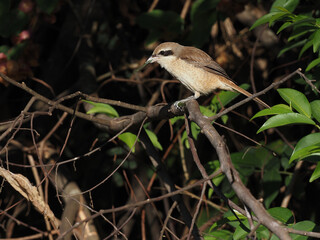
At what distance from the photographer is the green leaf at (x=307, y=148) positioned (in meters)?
1.90

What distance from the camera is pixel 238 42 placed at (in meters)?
4.27

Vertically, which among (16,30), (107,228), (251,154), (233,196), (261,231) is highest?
(16,30)

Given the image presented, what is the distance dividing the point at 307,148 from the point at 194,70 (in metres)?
1.68

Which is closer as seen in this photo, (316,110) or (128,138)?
(316,110)

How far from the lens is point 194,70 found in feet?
11.4

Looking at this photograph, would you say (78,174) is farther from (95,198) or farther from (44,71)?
(44,71)

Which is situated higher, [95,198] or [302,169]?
[302,169]

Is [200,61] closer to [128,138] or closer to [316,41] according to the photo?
[128,138]

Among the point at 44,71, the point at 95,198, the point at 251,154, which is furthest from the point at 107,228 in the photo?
the point at 251,154

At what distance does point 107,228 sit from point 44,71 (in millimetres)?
1665

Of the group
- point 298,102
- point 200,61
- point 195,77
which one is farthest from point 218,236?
point 200,61

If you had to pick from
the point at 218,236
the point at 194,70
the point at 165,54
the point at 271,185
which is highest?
the point at 165,54

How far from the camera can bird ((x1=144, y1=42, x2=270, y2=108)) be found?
3.44 meters

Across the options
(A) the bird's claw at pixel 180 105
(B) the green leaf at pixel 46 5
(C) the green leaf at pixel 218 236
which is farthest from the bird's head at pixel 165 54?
(C) the green leaf at pixel 218 236
